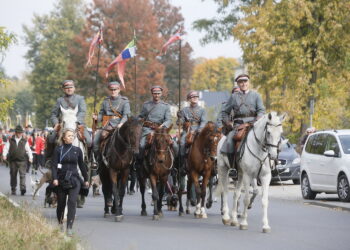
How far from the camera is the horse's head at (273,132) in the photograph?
1484 cm

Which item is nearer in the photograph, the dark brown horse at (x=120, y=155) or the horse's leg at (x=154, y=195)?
the dark brown horse at (x=120, y=155)

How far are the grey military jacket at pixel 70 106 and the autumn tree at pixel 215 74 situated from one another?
116 metres

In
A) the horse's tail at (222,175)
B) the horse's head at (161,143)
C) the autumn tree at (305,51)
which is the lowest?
the horse's tail at (222,175)

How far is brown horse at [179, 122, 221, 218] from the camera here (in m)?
17.6

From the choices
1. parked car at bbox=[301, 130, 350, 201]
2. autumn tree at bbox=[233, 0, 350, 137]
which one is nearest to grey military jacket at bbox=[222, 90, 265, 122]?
parked car at bbox=[301, 130, 350, 201]

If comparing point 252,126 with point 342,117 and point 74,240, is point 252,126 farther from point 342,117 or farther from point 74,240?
point 342,117

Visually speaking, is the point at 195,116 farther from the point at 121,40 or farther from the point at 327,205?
the point at 121,40

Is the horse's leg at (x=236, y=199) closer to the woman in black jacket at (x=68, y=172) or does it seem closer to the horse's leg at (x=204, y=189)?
the horse's leg at (x=204, y=189)

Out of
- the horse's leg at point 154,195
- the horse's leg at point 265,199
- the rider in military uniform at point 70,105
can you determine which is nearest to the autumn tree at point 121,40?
the rider in military uniform at point 70,105

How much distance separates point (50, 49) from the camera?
9819 cm

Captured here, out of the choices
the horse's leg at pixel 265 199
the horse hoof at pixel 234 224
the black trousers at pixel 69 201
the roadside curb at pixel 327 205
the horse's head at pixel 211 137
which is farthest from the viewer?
the roadside curb at pixel 327 205

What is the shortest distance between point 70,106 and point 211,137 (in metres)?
2.81

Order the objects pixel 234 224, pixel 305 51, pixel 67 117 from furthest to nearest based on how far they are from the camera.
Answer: pixel 305 51, pixel 67 117, pixel 234 224

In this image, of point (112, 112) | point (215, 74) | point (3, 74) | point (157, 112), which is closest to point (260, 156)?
point (157, 112)
